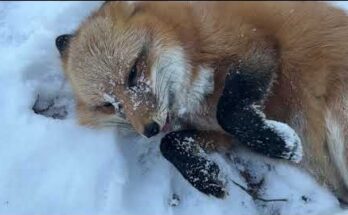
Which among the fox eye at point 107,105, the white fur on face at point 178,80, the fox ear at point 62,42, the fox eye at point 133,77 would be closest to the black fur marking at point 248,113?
the white fur on face at point 178,80

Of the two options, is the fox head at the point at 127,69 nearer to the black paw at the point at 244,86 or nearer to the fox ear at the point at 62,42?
the fox ear at the point at 62,42

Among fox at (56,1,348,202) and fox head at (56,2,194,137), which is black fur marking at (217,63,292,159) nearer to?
fox at (56,1,348,202)

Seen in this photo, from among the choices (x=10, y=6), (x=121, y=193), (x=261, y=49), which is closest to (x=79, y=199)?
(x=121, y=193)

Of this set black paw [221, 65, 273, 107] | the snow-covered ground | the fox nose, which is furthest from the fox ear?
black paw [221, 65, 273, 107]

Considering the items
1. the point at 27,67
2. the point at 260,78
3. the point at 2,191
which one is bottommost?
the point at 2,191

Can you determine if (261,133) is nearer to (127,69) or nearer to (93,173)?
(127,69)

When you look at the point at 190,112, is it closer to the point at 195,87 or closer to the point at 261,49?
the point at 195,87

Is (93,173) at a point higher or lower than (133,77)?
Result: lower

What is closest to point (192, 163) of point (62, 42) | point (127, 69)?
point (127, 69)
